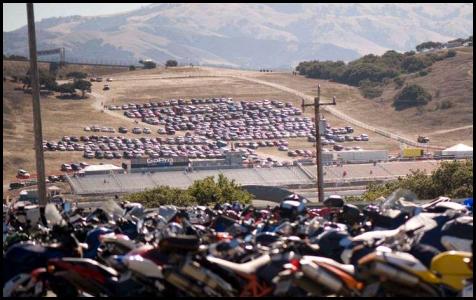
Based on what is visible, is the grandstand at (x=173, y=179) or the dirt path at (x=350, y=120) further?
the dirt path at (x=350, y=120)

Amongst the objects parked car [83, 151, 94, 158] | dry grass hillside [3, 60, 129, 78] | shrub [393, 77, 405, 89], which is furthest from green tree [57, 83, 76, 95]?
shrub [393, 77, 405, 89]

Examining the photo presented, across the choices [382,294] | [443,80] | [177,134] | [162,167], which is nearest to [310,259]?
[382,294]

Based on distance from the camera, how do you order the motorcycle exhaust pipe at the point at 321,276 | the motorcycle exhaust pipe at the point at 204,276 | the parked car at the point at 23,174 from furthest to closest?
1. the parked car at the point at 23,174
2. the motorcycle exhaust pipe at the point at 204,276
3. the motorcycle exhaust pipe at the point at 321,276

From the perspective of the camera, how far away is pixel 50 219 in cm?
2016

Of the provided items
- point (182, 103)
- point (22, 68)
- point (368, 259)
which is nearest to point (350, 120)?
point (182, 103)

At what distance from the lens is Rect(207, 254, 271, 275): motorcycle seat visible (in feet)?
52.3

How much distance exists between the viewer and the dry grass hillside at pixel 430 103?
148 m

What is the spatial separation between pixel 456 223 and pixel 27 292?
273 inches

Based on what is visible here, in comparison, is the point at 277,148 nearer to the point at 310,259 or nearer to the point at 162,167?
the point at 162,167

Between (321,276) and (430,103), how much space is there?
5736 inches

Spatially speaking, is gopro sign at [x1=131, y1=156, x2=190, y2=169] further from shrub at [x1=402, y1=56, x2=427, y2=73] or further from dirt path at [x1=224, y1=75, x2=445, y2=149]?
shrub at [x1=402, y1=56, x2=427, y2=73]

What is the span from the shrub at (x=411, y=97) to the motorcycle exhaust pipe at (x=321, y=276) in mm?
145783

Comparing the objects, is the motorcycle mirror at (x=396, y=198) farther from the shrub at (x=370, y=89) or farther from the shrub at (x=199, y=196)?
the shrub at (x=370, y=89)

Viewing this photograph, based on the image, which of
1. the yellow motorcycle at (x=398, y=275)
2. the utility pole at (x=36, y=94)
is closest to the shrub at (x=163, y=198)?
the utility pole at (x=36, y=94)
